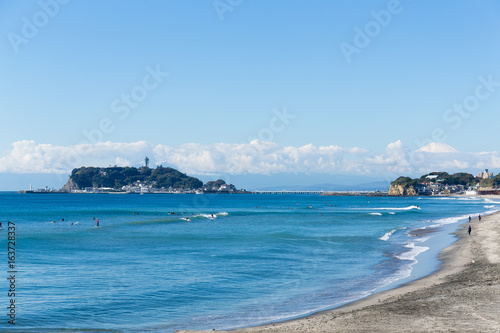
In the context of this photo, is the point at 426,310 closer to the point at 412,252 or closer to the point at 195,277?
the point at 195,277

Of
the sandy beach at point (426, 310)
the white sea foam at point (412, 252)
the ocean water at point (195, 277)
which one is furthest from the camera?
the white sea foam at point (412, 252)

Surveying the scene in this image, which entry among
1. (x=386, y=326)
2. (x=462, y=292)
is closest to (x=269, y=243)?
(x=462, y=292)

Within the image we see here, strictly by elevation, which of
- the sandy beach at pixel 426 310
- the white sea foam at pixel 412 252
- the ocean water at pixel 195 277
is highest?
the sandy beach at pixel 426 310

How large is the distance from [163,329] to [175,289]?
683 centimetres

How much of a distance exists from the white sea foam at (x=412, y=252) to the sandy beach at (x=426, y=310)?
28.2 feet

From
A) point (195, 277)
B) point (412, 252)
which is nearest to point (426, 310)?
point (195, 277)

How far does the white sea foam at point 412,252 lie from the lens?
35375mm

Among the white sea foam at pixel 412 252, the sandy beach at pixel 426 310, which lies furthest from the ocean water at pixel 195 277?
the sandy beach at pixel 426 310

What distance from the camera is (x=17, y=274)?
91.0 feet

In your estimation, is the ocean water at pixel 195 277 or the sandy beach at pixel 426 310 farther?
the ocean water at pixel 195 277

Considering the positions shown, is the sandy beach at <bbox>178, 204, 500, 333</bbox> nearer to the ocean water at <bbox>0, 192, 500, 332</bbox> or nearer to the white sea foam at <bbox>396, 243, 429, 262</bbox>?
the ocean water at <bbox>0, 192, 500, 332</bbox>

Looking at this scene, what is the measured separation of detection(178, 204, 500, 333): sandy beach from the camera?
611 inches

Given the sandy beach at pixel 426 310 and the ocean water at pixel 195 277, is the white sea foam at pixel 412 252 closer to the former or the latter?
the ocean water at pixel 195 277

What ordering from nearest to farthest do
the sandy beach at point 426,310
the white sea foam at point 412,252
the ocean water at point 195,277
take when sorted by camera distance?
the sandy beach at point 426,310 < the ocean water at point 195,277 < the white sea foam at point 412,252
